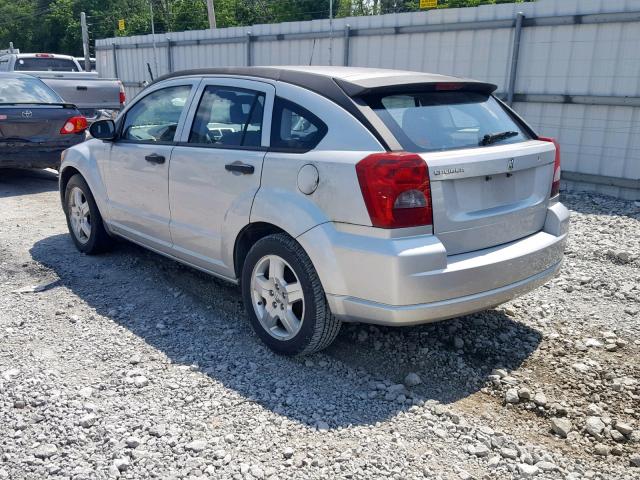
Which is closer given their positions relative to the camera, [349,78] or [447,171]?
[447,171]

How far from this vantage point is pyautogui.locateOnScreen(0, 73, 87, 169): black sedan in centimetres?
848

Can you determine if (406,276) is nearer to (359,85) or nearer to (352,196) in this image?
(352,196)

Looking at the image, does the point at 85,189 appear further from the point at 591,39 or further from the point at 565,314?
the point at 591,39

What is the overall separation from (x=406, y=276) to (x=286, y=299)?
2.98ft

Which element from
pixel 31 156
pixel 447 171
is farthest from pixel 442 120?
pixel 31 156

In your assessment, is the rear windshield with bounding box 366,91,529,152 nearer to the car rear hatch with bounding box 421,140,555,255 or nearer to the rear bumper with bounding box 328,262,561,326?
the car rear hatch with bounding box 421,140,555,255

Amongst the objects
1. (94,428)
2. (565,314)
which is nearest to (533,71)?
(565,314)

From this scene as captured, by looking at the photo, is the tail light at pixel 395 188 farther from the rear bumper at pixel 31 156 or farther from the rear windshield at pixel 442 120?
the rear bumper at pixel 31 156

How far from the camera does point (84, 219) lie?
19.3 feet

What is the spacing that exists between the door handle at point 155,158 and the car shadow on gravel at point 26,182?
4.70 metres

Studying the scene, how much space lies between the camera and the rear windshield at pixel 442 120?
351 cm

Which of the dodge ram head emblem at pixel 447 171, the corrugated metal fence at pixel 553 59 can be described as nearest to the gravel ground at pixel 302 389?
the dodge ram head emblem at pixel 447 171

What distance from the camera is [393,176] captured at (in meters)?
3.21

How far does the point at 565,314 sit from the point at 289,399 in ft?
Answer: 7.72
